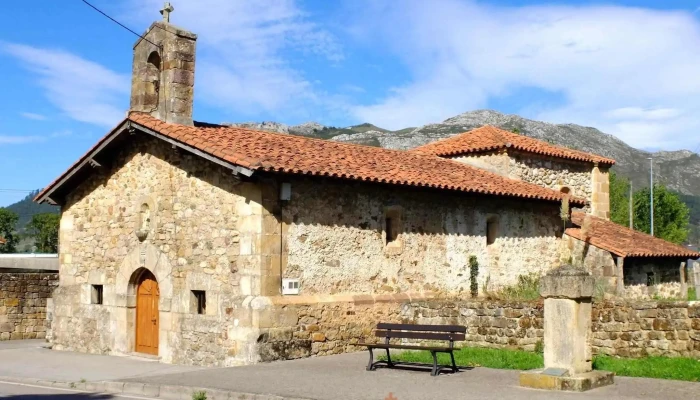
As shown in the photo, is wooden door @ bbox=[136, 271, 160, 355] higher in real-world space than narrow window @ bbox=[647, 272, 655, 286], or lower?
lower

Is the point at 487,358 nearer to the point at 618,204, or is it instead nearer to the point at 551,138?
the point at 618,204

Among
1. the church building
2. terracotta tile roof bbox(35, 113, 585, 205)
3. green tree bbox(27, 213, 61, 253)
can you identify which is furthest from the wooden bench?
green tree bbox(27, 213, 61, 253)

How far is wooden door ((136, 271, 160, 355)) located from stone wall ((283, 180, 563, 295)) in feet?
12.1

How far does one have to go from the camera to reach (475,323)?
1446 cm

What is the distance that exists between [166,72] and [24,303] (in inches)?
372

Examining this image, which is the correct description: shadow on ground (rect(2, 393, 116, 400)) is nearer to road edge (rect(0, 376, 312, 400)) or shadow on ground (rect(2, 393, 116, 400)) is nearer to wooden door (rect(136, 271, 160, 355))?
road edge (rect(0, 376, 312, 400))

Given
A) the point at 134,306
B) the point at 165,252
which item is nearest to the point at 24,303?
the point at 134,306

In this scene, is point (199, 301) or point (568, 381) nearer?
point (568, 381)

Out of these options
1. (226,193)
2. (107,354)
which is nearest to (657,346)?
(226,193)

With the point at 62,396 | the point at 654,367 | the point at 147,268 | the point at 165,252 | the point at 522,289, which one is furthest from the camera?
the point at 522,289

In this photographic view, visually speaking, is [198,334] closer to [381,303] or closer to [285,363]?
[285,363]

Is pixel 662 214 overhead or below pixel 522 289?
overhead

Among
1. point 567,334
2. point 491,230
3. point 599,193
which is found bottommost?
point 567,334

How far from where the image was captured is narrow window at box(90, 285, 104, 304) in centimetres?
1778
